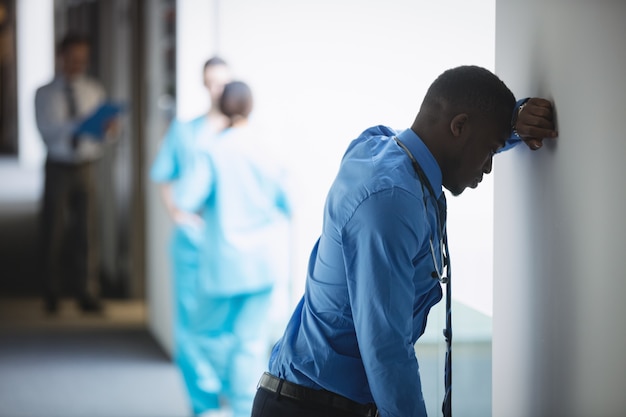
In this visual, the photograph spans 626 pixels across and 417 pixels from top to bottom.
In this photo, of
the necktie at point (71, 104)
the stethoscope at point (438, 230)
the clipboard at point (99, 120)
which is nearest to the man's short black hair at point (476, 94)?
the stethoscope at point (438, 230)

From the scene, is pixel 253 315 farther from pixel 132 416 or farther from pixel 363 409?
pixel 363 409

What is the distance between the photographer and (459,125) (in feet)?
5.37

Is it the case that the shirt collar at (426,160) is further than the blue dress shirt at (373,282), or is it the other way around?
the shirt collar at (426,160)

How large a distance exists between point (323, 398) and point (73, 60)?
5556 millimetres

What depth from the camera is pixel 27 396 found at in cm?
471

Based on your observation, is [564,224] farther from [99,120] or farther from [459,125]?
[99,120]

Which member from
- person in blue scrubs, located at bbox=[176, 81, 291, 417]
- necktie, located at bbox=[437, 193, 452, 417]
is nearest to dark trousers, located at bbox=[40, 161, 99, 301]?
person in blue scrubs, located at bbox=[176, 81, 291, 417]

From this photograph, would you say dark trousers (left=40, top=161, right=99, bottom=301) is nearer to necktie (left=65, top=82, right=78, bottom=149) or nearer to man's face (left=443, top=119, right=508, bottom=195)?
necktie (left=65, top=82, right=78, bottom=149)

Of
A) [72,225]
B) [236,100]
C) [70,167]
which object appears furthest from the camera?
[72,225]

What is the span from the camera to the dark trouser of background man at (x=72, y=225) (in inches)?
261

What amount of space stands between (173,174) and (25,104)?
53.7 feet

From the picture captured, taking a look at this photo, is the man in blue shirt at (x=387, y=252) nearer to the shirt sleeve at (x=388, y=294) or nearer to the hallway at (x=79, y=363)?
the shirt sleeve at (x=388, y=294)

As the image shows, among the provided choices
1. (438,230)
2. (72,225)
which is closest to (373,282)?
(438,230)

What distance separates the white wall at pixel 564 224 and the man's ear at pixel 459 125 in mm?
147
